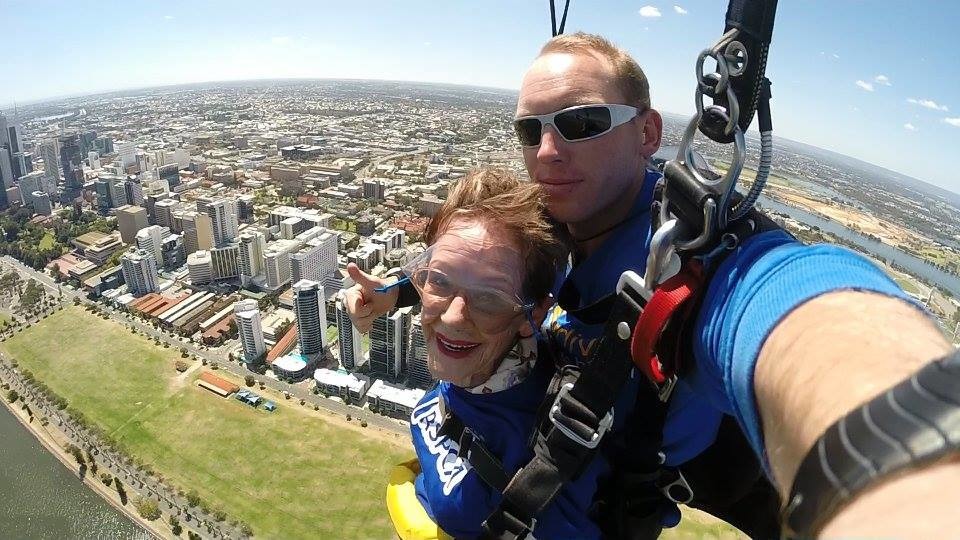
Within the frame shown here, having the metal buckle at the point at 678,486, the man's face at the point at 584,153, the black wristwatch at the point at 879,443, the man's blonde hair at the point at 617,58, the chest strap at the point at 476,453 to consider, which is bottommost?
the metal buckle at the point at 678,486

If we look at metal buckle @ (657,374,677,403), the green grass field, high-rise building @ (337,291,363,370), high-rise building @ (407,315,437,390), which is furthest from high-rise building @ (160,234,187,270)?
metal buckle @ (657,374,677,403)

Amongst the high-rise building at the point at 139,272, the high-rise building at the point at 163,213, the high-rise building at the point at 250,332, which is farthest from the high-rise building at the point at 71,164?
the high-rise building at the point at 250,332

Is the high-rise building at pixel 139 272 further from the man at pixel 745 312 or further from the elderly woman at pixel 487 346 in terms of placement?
the man at pixel 745 312

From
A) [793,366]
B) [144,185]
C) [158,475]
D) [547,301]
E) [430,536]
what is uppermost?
[793,366]

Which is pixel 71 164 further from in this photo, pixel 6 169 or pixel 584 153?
pixel 584 153

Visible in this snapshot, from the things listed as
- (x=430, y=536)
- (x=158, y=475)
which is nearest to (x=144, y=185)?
(x=158, y=475)

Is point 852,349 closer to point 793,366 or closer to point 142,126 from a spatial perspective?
point 793,366
